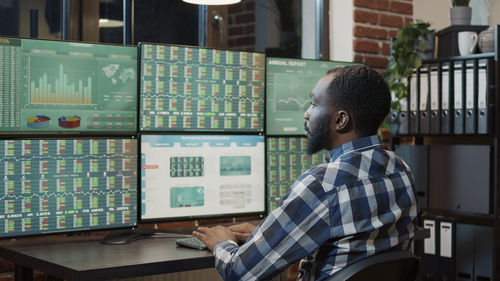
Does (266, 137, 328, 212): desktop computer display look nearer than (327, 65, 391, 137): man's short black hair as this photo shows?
No

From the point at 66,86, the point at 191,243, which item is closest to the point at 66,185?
the point at 66,86

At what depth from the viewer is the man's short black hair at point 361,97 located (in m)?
1.49

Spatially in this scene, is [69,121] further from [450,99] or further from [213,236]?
[450,99]

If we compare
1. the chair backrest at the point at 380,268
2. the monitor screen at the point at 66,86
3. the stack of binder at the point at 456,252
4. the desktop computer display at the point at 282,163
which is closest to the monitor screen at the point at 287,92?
A: the desktop computer display at the point at 282,163

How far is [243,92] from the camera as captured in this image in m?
2.60

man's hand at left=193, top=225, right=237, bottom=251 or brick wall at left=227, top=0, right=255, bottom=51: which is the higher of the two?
brick wall at left=227, top=0, right=255, bottom=51

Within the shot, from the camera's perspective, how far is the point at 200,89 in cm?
250

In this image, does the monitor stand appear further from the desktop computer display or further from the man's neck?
the man's neck

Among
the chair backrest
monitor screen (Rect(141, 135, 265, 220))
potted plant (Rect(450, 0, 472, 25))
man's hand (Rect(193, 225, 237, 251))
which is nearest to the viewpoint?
the chair backrest

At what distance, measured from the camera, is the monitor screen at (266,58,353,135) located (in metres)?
2.71

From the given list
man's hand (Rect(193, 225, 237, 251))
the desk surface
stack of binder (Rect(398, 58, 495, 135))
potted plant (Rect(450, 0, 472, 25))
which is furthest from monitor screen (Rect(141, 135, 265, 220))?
potted plant (Rect(450, 0, 472, 25))

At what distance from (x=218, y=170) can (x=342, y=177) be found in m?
1.13

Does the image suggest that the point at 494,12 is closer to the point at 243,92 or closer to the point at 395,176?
the point at 243,92

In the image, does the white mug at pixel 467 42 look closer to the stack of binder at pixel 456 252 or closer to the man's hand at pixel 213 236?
the stack of binder at pixel 456 252
